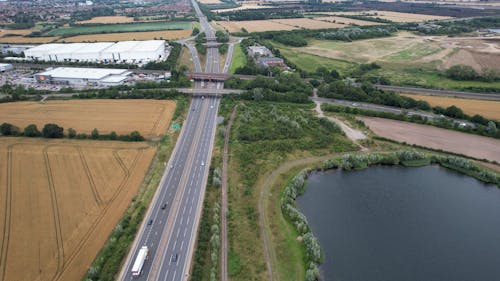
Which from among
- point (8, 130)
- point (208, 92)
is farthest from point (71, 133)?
point (208, 92)

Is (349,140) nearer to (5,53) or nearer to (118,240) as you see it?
(118,240)

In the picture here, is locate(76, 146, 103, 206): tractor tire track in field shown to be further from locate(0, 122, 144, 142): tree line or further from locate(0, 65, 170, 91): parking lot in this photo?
locate(0, 65, 170, 91): parking lot

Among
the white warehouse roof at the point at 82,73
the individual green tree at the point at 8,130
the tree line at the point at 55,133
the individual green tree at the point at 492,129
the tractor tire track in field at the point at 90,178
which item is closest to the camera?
the tractor tire track in field at the point at 90,178

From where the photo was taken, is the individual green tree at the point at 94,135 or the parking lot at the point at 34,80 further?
the parking lot at the point at 34,80

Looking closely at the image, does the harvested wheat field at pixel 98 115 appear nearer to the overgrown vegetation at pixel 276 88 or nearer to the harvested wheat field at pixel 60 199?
the harvested wheat field at pixel 60 199

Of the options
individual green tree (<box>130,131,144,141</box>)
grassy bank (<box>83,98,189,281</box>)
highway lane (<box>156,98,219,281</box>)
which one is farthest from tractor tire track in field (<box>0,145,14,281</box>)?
individual green tree (<box>130,131,144,141</box>)

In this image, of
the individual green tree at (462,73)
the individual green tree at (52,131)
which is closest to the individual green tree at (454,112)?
the individual green tree at (462,73)

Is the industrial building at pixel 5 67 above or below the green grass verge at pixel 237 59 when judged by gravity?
below
